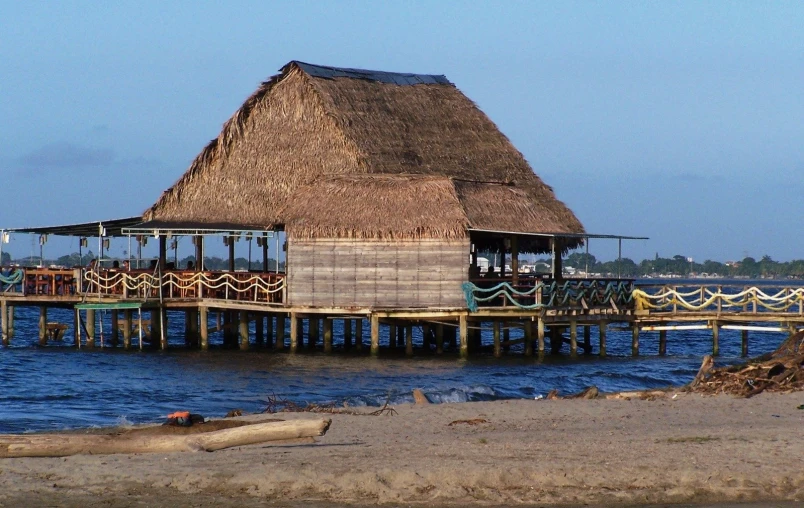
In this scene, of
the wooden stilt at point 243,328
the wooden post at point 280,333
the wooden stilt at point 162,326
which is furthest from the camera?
the wooden post at point 280,333

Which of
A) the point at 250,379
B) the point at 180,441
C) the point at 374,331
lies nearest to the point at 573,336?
the point at 374,331

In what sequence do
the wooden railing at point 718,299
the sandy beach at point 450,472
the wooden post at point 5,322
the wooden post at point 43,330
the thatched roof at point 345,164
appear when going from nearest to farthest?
the sandy beach at point 450,472 < the wooden railing at point 718,299 < the thatched roof at point 345,164 < the wooden post at point 5,322 < the wooden post at point 43,330

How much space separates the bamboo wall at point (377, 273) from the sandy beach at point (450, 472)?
15448mm

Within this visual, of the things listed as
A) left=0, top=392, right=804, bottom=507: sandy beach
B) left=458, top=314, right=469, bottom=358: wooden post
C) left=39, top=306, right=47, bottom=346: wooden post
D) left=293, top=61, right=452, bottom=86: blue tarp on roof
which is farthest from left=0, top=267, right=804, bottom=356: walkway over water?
left=0, top=392, right=804, bottom=507: sandy beach

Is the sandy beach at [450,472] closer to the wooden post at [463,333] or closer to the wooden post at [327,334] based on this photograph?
the wooden post at [463,333]

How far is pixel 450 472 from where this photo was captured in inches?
488

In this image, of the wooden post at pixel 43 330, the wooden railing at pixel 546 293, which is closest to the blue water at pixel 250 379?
the wooden post at pixel 43 330

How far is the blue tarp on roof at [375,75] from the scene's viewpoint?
37.3 metres

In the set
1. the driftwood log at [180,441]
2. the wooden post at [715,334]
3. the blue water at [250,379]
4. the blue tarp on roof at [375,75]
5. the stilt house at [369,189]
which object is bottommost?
the blue water at [250,379]

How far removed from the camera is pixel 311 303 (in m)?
32.7

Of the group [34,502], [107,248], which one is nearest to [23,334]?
[107,248]

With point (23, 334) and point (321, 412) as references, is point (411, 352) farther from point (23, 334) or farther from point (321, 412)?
point (23, 334)

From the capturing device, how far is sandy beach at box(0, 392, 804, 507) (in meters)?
11.9

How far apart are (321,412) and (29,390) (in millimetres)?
9774
